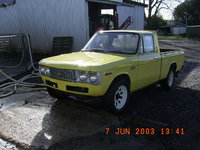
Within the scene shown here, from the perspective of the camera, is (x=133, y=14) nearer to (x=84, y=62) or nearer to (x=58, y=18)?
(x=58, y=18)

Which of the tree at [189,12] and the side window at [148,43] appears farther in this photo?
the tree at [189,12]

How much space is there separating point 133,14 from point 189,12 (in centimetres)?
4176

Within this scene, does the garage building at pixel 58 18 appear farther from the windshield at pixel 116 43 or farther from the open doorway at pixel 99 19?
the windshield at pixel 116 43

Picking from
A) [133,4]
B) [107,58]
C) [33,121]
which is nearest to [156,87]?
[107,58]

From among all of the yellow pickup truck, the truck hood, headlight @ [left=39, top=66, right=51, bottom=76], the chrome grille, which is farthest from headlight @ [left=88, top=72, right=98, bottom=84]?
headlight @ [left=39, top=66, right=51, bottom=76]

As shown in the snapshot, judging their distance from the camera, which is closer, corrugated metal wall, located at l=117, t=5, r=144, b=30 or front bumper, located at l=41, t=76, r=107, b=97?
front bumper, located at l=41, t=76, r=107, b=97

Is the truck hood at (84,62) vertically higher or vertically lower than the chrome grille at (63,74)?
higher

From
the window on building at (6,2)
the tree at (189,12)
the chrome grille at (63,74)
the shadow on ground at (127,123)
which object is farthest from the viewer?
the tree at (189,12)

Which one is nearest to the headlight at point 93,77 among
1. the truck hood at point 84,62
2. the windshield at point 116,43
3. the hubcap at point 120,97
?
the truck hood at point 84,62

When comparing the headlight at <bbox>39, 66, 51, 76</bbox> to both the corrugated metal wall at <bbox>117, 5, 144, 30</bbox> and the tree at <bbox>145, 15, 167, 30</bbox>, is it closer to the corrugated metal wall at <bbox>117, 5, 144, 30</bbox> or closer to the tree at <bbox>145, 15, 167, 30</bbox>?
the corrugated metal wall at <bbox>117, 5, 144, 30</bbox>

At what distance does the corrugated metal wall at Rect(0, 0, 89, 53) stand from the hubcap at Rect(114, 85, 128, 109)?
682 centimetres

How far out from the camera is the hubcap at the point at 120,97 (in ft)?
14.2

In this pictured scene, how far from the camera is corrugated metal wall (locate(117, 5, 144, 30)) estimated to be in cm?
1324

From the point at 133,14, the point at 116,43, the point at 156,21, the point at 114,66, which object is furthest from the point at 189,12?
the point at 114,66
